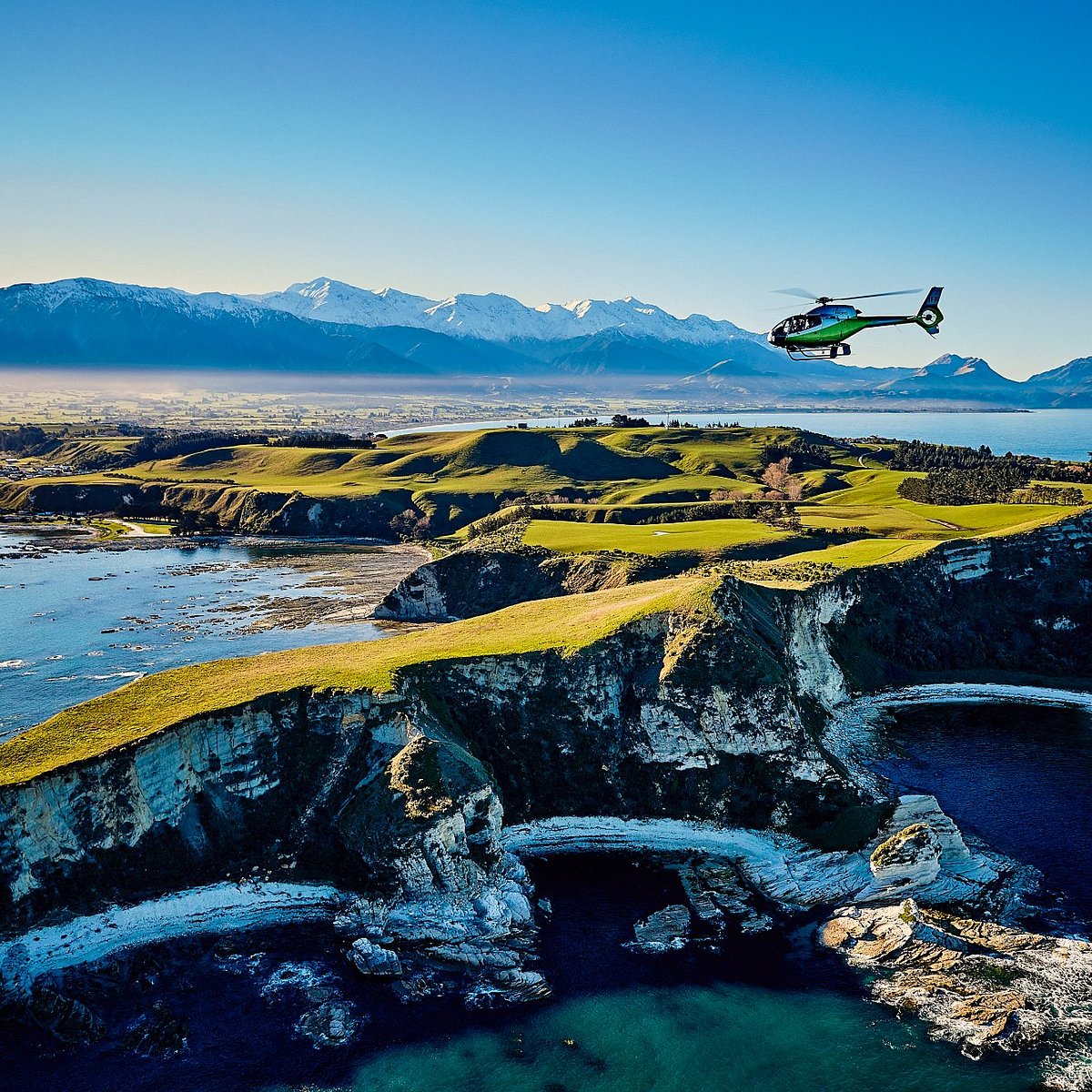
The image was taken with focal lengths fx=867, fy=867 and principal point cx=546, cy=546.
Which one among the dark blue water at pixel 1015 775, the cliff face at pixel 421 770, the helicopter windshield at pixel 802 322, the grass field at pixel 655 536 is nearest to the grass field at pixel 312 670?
the cliff face at pixel 421 770

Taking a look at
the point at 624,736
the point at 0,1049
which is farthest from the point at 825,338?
the point at 0,1049

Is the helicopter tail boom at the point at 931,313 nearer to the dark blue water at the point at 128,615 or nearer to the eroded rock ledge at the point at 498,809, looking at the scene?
the eroded rock ledge at the point at 498,809

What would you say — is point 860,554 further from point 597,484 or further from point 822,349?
point 597,484

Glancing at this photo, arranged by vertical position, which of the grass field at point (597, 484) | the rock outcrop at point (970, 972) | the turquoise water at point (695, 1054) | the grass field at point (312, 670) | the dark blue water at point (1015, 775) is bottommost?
the turquoise water at point (695, 1054)

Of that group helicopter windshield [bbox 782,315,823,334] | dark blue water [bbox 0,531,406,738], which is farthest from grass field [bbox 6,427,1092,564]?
helicopter windshield [bbox 782,315,823,334]

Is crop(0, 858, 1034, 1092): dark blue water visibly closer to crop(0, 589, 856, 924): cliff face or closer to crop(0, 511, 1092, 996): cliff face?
crop(0, 511, 1092, 996): cliff face
